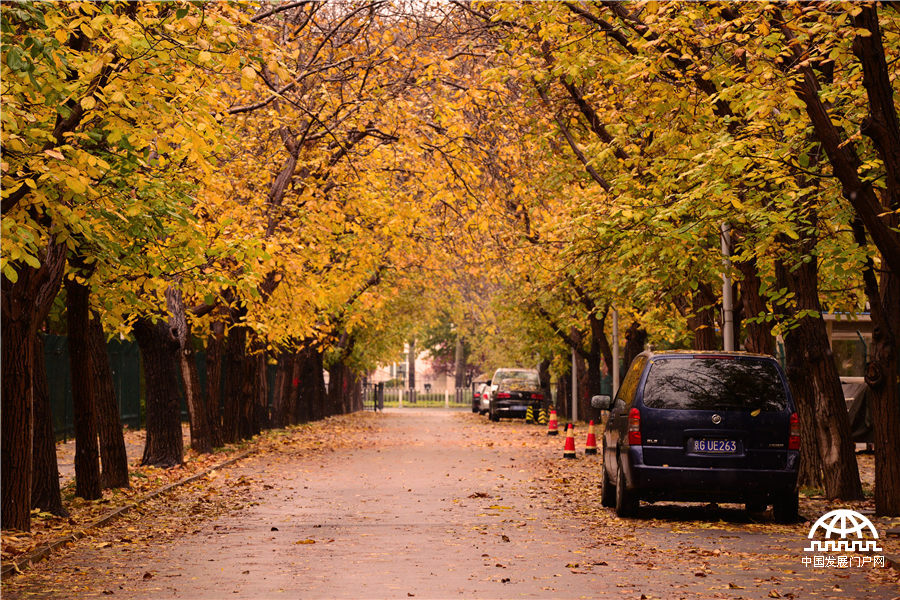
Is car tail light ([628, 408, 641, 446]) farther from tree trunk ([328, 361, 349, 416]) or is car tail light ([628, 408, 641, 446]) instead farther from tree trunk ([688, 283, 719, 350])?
tree trunk ([328, 361, 349, 416])

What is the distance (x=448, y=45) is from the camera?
24.4m

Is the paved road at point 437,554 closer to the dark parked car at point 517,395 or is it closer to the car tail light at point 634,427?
the car tail light at point 634,427

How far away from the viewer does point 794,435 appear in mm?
14555

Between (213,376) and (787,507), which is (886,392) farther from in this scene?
(213,376)

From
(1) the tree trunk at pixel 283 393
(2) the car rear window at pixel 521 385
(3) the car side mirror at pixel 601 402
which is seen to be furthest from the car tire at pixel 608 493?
(2) the car rear window at pixel 521 385

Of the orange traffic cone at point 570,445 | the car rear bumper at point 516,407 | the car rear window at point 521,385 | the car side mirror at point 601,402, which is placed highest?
the car rear window at point 521,385

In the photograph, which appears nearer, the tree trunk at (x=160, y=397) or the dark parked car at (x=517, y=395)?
the tree trunk at (x=160, y=397)

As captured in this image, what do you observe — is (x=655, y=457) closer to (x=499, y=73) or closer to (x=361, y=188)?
(x=499, y=73)

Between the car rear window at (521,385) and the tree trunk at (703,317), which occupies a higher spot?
the tree trunk at (703,317)

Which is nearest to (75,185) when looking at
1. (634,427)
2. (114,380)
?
(634,427)

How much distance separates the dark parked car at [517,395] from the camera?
166 feet

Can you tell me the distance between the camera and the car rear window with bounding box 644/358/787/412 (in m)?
14.6

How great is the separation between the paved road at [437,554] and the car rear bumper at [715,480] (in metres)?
0.40

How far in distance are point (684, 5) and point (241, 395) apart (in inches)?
710
